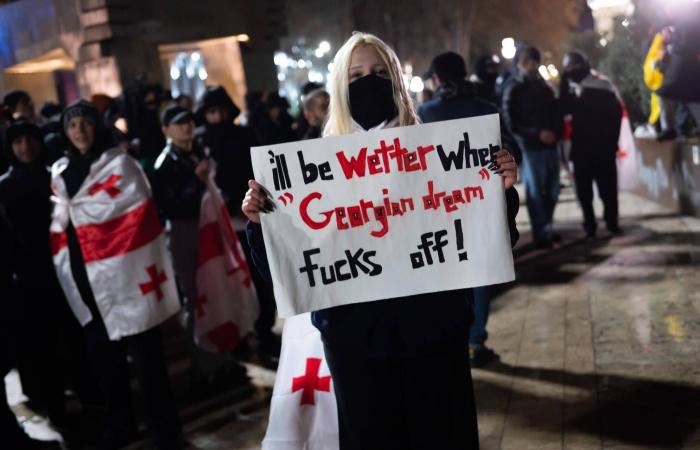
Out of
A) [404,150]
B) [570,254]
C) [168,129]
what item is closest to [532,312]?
[570,254]

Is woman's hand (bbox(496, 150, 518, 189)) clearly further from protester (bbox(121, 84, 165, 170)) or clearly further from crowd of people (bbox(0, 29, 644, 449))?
protester (bbox(121, 84, 165, 170))

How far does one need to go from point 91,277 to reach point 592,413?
9.95 ft

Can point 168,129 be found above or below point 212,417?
above

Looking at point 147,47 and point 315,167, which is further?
point 147,47

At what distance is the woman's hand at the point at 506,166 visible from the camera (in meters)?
2.97

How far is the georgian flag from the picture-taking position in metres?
5.27

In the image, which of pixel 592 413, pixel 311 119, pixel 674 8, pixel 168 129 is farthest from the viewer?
pixel 674 8

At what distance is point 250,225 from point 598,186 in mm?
7605

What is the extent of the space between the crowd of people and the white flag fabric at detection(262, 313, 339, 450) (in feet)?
2.33

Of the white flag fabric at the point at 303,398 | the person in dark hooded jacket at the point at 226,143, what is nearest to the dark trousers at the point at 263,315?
the person in dark hooded jacket at the point at 226,143

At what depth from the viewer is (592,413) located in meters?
4.90

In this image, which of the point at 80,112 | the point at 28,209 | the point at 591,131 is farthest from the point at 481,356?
the point at 591,131

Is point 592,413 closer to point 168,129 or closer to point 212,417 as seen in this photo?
point 212,417

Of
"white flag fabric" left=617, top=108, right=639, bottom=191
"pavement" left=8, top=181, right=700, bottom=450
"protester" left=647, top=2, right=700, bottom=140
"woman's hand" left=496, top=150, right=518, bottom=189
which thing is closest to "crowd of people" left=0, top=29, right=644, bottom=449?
"woman's hand" left=496, top=150, right=518, bottom=189
